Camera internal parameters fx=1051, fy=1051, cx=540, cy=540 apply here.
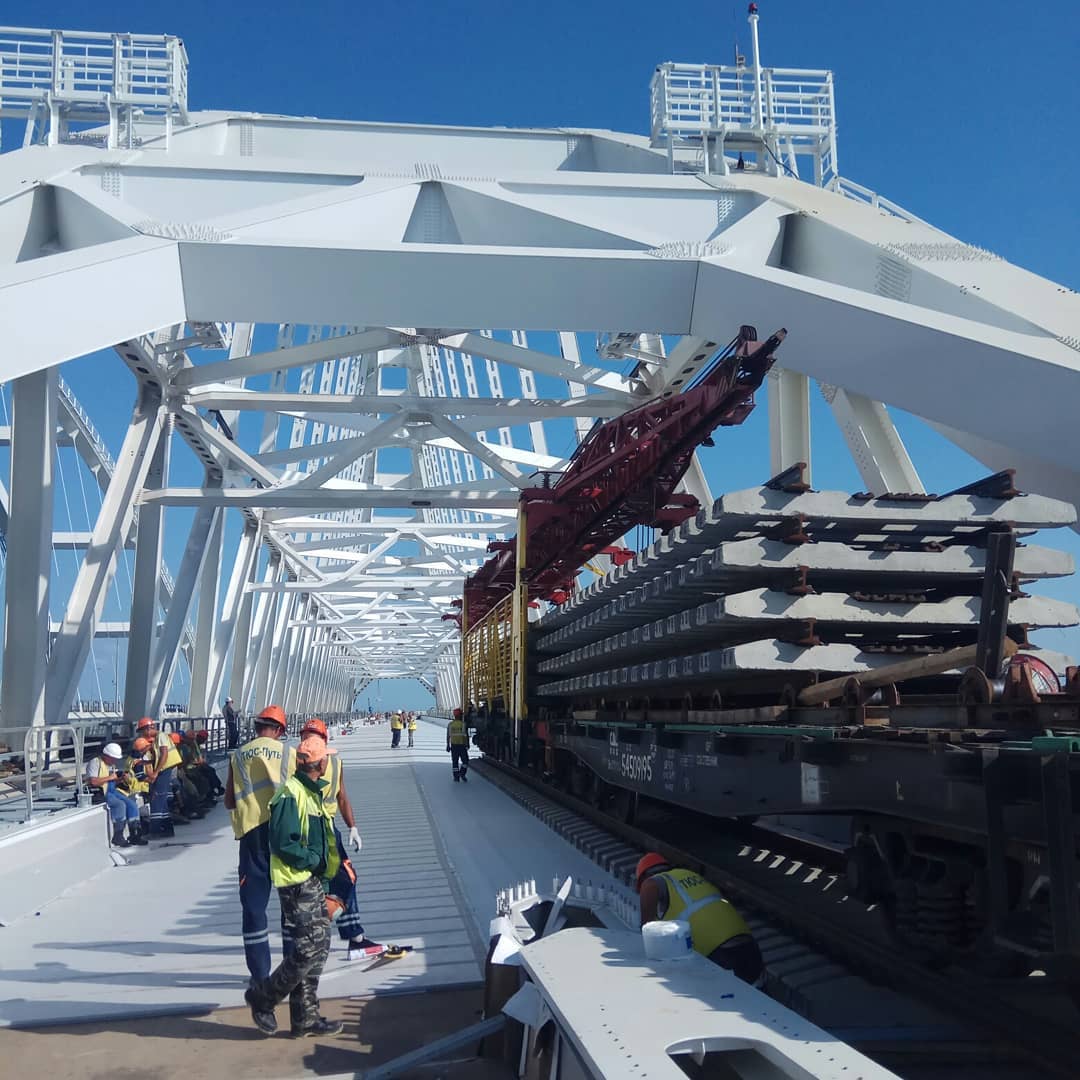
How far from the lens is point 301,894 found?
5242mm

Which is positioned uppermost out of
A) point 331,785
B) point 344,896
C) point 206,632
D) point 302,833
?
point 206,632

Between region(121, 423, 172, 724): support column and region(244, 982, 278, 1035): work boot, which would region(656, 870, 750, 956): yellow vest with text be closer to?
region(244, 982, 278, 1035): work boot

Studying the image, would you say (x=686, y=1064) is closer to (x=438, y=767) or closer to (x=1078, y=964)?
(x=1078, y=964)

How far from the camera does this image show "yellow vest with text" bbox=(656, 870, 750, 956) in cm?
468

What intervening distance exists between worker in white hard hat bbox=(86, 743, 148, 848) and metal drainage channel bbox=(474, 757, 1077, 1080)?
6.32 m

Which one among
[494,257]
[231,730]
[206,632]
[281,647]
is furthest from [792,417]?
[281,647]

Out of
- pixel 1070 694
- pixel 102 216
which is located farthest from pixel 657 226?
pixel 1070 694

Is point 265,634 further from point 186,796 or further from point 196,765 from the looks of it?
point 186,796

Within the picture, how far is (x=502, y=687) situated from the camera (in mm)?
16109

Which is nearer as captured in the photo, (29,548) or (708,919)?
(708,919)

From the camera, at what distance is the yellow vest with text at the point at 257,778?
546 centimetres

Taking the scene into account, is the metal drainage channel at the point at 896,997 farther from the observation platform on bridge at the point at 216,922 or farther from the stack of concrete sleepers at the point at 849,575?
the observation platform on bridge at the point at 216,922

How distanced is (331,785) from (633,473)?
8061 mm

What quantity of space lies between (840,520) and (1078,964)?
241cm
